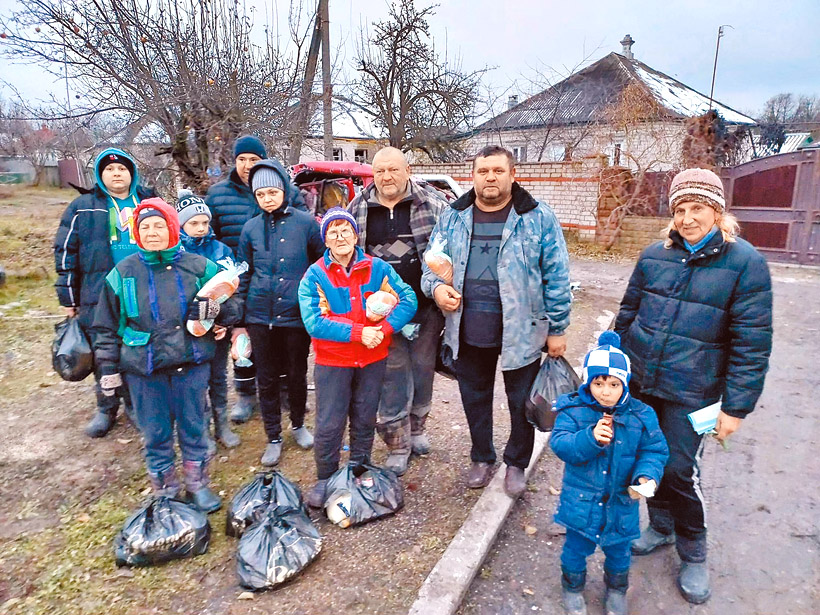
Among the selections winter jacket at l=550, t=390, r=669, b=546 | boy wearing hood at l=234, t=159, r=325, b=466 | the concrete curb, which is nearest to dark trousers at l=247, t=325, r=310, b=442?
boy wearing hood at l=234, t=159, r=325, b=466

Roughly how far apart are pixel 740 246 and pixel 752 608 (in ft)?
5.25

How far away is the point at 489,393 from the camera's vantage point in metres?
3.07

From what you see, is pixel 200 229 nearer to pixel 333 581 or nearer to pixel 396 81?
pixel 333 581

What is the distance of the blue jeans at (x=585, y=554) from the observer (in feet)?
7.18

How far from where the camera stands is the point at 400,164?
2975 millimetres

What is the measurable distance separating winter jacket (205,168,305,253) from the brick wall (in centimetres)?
1067

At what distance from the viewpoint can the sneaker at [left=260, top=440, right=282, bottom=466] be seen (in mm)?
3385

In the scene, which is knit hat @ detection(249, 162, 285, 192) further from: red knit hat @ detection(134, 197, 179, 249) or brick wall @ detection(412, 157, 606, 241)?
brick wall @ detection(412, 157, 606, 241)

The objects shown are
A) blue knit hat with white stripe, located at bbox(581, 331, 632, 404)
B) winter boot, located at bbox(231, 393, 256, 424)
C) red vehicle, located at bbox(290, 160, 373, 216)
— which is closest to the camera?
blue knit hat with white stripe, located at bbox(581, 331, 632, 404)

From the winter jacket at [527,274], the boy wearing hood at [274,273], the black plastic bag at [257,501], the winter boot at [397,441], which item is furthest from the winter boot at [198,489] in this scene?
the winter jacket at [527,274]

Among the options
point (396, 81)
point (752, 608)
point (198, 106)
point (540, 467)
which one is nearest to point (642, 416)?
point (752, 608)

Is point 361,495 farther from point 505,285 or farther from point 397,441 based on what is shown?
point 505,285

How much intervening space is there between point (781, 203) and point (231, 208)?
1123 cm

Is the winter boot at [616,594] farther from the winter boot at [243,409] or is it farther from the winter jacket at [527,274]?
the winter boot at [243,409]
